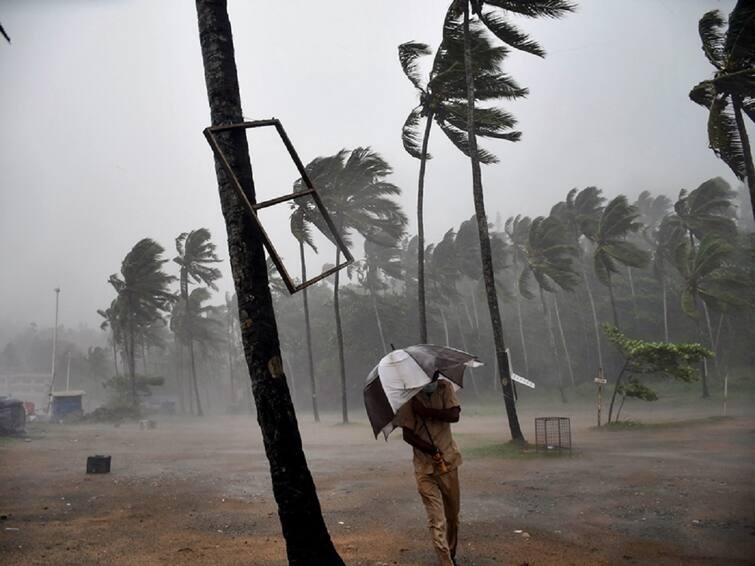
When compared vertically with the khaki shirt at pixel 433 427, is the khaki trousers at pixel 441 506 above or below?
below

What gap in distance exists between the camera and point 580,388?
112ft

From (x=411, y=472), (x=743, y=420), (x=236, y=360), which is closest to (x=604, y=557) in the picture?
(x=411, y=472)

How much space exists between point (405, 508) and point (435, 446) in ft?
11.2

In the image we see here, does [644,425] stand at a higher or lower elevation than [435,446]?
lower

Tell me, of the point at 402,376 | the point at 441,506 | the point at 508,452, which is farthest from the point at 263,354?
the point at 508,452

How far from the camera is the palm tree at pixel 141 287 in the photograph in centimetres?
3669

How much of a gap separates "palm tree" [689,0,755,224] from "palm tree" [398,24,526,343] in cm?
439

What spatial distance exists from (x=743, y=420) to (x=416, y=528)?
51.6ft

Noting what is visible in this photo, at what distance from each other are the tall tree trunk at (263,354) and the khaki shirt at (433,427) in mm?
998

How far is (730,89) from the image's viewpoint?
11.9 m

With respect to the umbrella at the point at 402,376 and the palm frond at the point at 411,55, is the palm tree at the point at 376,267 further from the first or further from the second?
the umbrella at the point at 402,376

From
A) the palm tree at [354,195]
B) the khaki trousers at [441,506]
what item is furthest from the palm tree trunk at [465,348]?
the khaki trousers at [441,506]

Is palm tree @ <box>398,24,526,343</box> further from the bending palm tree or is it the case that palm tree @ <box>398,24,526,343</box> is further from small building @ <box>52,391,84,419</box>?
small building @ <box>52,391,84,419</box>

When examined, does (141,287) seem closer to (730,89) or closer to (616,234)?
(616,234)
